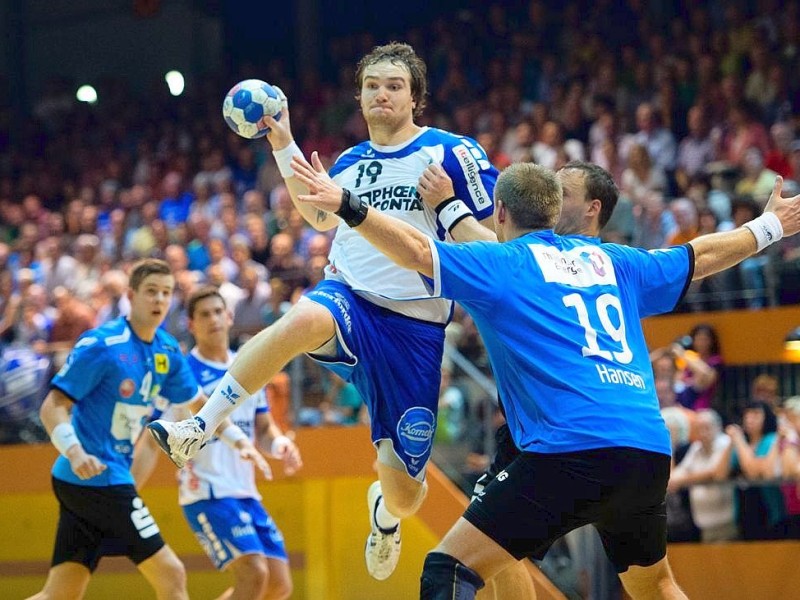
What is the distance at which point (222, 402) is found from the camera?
18.7 feet

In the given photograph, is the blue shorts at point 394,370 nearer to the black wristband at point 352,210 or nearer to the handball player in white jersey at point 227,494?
the black wristband at point 352,210

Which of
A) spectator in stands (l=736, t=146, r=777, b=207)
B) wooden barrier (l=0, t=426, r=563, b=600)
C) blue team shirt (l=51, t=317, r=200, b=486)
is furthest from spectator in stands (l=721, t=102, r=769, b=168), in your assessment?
blue team shirt (l=51, t=317, r=200, b=486)

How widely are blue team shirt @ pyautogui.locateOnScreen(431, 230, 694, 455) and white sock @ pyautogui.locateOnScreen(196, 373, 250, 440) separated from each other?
4.12ft

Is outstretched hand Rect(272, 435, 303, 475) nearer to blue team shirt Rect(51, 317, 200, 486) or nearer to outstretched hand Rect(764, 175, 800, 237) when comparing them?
blue team shirt Rect(51, 317, 200, 486)

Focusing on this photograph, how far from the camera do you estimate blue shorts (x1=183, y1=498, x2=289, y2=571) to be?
324 inches

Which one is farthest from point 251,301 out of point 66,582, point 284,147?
point 284,147

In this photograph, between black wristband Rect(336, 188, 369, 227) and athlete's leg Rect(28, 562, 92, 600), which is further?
athlete's leg Rect(28, 562, 92, 600)

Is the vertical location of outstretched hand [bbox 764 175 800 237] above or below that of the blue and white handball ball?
below

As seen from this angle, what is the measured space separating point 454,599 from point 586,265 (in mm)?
1398

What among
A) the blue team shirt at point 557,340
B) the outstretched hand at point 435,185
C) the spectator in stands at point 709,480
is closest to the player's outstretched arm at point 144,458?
the spectator in stands at point 709,480

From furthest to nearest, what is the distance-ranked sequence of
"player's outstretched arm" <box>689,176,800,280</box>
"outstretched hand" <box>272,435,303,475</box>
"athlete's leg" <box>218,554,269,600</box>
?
"athlete's leg" <box>218,554,269,600</box>, "outstretched hand" <box>272,435,303,475</box>, "player's outstretched arm" <box>689,176,800,280</box>

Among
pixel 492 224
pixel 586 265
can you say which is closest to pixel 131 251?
pixel 492 224

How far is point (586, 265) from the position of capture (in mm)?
5020

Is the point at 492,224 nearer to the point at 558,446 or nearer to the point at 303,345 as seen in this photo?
the point at 303,345
